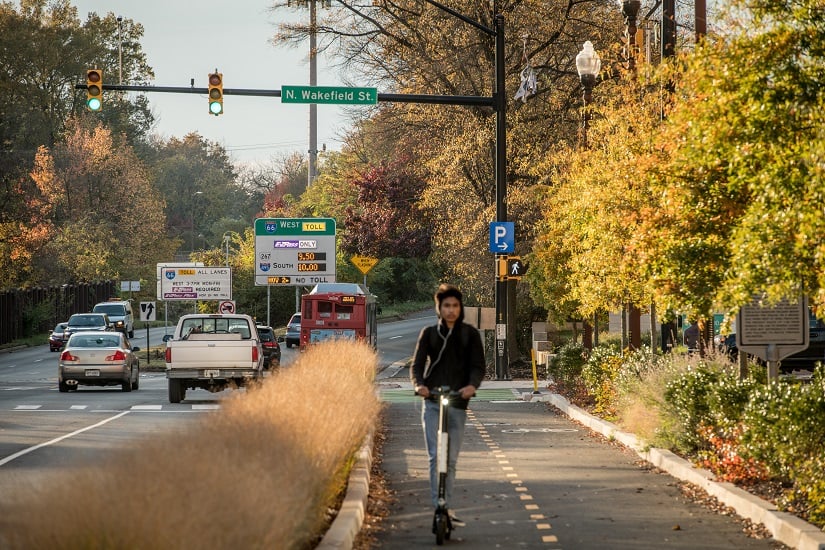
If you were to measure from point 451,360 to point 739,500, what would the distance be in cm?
303

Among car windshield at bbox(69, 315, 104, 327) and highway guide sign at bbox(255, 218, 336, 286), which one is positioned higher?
highway guide sign at bbox(255, 218, 336, 286)

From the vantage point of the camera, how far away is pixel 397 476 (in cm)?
1566

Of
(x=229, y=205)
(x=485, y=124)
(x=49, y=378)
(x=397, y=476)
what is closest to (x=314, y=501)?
(x=397, y=476)

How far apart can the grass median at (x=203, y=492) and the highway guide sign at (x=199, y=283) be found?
154 feet

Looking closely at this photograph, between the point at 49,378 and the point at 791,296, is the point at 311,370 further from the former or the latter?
the point at 49,378

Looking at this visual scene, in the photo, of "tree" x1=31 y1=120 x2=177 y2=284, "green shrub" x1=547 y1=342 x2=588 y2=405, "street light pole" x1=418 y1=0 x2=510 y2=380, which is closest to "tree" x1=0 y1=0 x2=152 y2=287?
"tree" x1=31 y1=120 x2=177 y2=284

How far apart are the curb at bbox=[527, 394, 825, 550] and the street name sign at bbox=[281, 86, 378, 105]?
39.9ft

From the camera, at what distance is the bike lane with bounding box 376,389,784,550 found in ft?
36.6

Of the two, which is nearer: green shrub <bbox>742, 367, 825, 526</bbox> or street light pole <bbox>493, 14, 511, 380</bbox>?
green shrub <bbox>742, 367, 825, 526</bbox>

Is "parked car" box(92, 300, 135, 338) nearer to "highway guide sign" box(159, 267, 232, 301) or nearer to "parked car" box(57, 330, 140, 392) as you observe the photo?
"highway guide sign" box(159, 267, 232, 301)

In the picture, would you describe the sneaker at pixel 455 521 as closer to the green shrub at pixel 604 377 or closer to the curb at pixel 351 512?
the curb at pixel 351 512

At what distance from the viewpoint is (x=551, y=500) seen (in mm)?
13438

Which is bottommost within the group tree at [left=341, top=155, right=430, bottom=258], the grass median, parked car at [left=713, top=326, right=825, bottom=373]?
parked car at [left=713, top=326, right=825, bottom=373]

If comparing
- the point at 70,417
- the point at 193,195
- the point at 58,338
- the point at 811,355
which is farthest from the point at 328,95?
the point at 193,195
